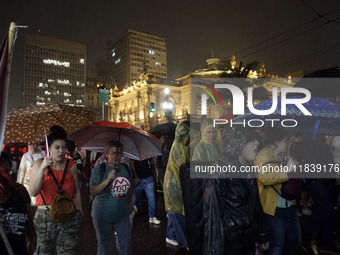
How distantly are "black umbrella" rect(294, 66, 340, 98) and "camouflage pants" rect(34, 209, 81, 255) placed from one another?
21.8 ft

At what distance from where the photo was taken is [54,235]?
3164 mm

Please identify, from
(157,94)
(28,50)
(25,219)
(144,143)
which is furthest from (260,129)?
(28,50)

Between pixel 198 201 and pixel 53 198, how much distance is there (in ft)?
6.25

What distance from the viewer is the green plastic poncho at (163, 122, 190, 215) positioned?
5.11 m

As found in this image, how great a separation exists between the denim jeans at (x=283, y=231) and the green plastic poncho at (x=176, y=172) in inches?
71.1

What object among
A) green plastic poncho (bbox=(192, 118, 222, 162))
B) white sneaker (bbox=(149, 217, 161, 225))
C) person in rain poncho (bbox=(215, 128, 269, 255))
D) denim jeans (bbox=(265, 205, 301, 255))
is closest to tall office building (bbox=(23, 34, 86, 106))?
white sneaker (bbox=(149, 217, 161, 225))

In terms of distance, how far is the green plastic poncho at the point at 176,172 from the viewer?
5105mm

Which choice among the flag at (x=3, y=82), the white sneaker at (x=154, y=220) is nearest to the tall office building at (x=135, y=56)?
the white sneaker at (x=154, y=220)

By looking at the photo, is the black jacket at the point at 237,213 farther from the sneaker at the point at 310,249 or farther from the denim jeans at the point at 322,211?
the sneaker at the point at 310,249

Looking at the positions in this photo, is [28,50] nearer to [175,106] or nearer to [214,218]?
[175,106]

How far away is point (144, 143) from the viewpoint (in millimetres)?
4402

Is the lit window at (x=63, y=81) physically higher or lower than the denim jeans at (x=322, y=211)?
higher

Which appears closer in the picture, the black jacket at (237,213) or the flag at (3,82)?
the flag at (3,82)

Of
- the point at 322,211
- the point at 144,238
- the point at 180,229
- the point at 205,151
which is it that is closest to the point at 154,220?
the point at 144,238
